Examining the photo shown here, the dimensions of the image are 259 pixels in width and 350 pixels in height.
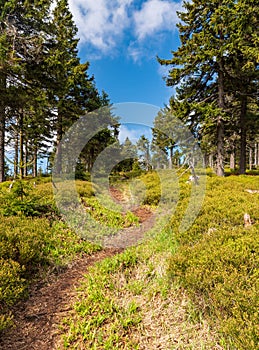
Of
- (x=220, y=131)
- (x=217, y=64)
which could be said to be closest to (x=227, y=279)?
(x=220, y=131)

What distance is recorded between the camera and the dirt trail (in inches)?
103

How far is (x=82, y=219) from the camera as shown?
23.4 feet

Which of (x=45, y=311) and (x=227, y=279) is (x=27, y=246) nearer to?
(x=45, y=311)

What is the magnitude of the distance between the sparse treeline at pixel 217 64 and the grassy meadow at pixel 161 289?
1100 centimetres

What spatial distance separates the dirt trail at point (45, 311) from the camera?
8.56ft

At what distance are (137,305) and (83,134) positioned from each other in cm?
1868

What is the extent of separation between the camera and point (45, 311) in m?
3.15

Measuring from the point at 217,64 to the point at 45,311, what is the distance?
1671 centimetres

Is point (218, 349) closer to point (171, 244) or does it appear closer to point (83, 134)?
point (171, 244)

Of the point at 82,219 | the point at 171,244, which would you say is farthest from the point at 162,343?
the point at 82,219

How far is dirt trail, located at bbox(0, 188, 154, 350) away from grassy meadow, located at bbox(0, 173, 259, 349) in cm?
16

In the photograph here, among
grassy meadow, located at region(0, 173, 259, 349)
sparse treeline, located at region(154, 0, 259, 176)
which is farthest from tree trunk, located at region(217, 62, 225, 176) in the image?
grassy meadow, located at region(0, 173, 259, 349)

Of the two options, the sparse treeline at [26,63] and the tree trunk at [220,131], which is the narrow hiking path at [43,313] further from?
the tree trunk at [220,131]

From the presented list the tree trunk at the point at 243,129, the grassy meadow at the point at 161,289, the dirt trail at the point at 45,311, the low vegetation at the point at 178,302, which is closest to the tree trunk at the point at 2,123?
the grassy meadow at the point at 161,289
